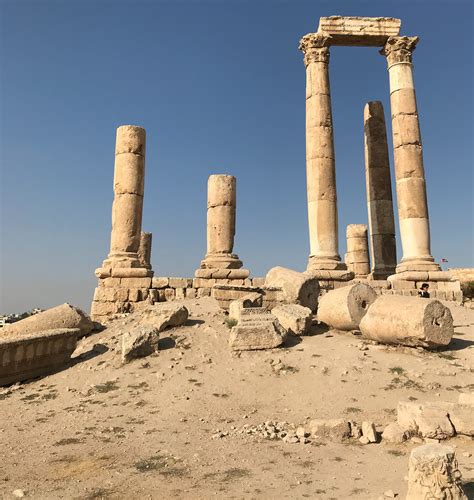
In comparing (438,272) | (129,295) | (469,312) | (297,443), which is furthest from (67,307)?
(438,272)

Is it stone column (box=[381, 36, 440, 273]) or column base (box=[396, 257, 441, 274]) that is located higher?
stone column (box=[381, 36, 440, 273])

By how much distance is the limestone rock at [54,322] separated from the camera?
10820 millimetres

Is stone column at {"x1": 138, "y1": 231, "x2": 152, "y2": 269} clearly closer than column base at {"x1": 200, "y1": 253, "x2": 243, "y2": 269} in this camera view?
No

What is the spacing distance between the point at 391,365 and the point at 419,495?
16.5 ft

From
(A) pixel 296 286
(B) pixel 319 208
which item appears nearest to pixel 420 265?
(B) pixel 319 208

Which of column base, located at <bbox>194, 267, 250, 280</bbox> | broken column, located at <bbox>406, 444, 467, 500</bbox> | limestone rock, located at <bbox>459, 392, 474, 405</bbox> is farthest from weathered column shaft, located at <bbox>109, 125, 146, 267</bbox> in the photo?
broken column, located at <bbox>406, 444, 467, 500</bbox>

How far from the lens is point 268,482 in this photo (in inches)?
173

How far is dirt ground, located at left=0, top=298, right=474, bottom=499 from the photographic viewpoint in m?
4.43

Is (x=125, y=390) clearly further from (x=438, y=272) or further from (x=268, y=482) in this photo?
(x=438, y=272)

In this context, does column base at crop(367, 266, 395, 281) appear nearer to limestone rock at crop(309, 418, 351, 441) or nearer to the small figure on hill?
the small figure on hill

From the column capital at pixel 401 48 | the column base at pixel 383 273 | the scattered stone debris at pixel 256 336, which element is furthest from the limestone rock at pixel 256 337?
the column capital at pixel 401 48

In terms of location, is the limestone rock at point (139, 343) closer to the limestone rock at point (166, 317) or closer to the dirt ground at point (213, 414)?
the dirt ground at point (213, 414)

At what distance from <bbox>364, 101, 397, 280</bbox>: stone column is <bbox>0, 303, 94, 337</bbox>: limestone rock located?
44.4 ft

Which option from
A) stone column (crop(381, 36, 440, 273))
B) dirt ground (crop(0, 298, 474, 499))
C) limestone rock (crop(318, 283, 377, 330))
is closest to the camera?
dirt ground (crop(0, 298, 474, 499))
